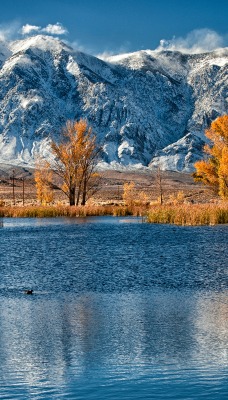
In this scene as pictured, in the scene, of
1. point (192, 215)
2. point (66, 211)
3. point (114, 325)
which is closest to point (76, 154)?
point (66, 211)

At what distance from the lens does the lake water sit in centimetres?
978

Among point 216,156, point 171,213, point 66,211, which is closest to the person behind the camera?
point 171,213

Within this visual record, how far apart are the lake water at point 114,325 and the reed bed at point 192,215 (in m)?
16.1

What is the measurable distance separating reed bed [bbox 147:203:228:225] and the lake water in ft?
52.9

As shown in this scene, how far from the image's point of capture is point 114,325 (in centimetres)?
1332

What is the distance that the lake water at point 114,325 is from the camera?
9.78 meters

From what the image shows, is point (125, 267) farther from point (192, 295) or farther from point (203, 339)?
point (203, 339)

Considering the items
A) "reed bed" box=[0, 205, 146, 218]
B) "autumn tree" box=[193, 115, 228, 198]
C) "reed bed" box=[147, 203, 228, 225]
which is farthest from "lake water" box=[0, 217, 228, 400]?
"autumn tree" box=[193, 115, 228, 198]

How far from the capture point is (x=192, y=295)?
16.7m

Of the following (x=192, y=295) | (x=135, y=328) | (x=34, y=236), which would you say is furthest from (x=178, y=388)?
(x=34, y=236)

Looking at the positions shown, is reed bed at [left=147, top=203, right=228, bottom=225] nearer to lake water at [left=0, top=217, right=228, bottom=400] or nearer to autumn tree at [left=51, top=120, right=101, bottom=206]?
lake water at [left=0, top=217, right=228, bottom=400]

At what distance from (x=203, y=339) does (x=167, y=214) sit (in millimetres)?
33241

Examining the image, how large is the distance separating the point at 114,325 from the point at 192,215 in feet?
98.5

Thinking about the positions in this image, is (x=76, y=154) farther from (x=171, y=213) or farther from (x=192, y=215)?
(x=192, y=215)
